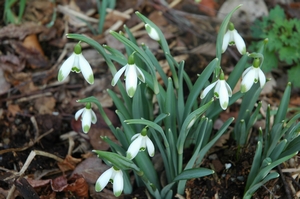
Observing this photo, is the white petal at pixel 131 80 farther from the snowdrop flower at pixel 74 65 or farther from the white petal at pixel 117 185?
the white petal at pixel 117 185

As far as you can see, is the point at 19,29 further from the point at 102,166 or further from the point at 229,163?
the point at 229,163

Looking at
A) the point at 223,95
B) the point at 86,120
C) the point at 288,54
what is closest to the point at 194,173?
the point at 223,95

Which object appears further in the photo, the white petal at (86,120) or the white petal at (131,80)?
the white petal at (86,120)

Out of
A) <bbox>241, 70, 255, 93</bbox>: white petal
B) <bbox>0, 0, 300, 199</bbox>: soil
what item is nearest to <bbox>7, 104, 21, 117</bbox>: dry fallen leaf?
<bbox>0, 0, 300, 199</bbox>: soil

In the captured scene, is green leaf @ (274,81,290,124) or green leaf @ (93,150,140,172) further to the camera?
green leaf @ (274,81,290,124)

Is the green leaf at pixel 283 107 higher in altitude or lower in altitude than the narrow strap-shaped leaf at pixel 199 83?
lower

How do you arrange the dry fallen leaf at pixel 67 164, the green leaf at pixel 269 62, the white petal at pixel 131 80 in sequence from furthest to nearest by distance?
the green leaf at pixel 269 62 → the dry fallen leaf at pixel 67 164 → the white petal at pixel 131 80

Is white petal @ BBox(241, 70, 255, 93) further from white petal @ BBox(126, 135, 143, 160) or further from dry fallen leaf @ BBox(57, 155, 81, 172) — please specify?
dry fallen leaf @ BBox(57, 155, 81, 172)

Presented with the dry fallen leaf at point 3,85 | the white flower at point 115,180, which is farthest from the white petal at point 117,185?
the dry fallen leaf at point 3,85
